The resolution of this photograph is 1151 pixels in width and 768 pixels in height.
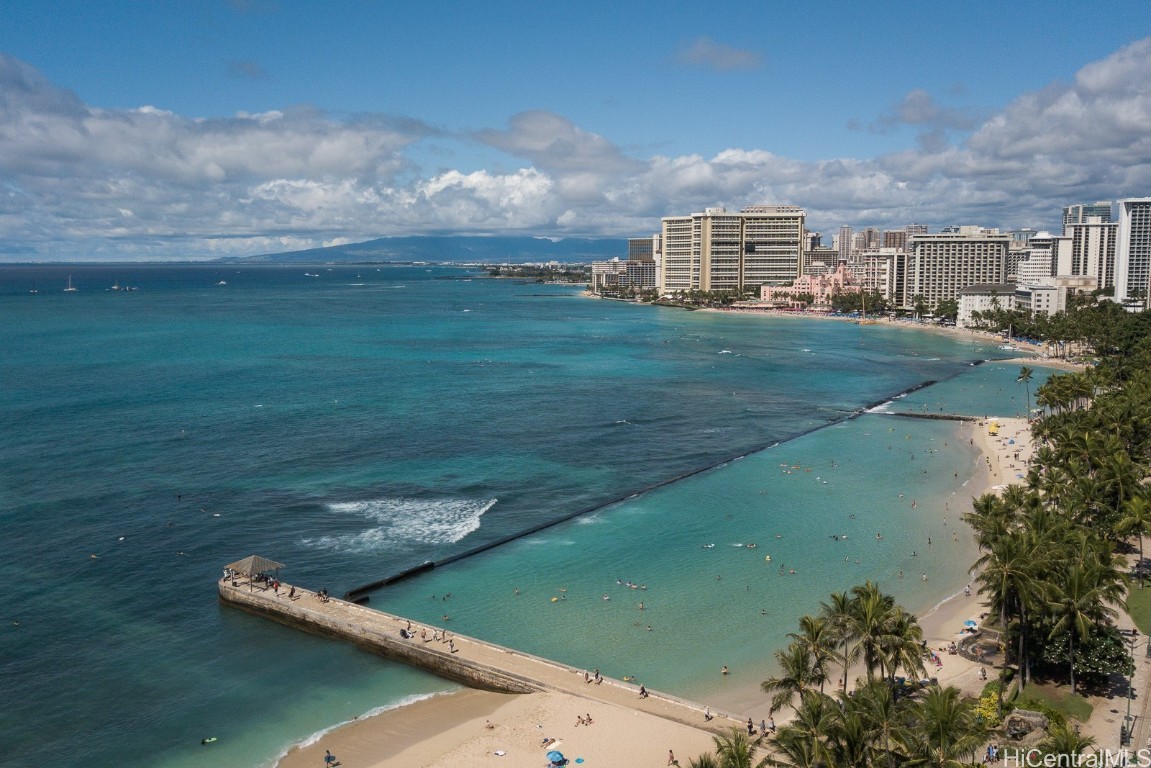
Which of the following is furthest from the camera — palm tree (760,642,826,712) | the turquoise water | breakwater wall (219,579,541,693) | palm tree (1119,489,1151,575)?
palm tree (1119,489,1151,575)

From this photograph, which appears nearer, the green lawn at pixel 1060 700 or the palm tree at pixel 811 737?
the palm tree at pixel 811 737

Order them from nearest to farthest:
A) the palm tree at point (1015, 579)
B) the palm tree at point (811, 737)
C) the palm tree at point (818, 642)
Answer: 1. the palm tree at point (811, 737)
2. the palm tree at point (818, 642)
3. the palm tree at point (1015, 579)

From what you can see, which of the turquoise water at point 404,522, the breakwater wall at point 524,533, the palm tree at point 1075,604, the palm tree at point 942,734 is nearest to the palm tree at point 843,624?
the palm tree at point 942,734

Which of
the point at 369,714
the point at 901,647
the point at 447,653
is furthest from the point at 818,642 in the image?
the point at 369,714

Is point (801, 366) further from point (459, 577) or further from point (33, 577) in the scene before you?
point (33, 577)

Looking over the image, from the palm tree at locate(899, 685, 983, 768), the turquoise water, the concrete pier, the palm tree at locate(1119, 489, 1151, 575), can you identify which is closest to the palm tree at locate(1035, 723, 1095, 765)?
the palm tree at locate(899, 685, 983, 768)

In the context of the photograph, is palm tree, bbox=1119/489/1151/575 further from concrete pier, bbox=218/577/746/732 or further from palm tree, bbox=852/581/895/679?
concrete pier, bbox=218/577/746/732

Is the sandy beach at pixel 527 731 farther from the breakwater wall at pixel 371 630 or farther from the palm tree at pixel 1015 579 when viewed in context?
the palm tree at pixel 1015 579

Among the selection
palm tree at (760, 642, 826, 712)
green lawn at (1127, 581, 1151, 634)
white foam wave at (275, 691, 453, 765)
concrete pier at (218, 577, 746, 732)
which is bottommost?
white foam wave at (275, 691, 453, 765)
